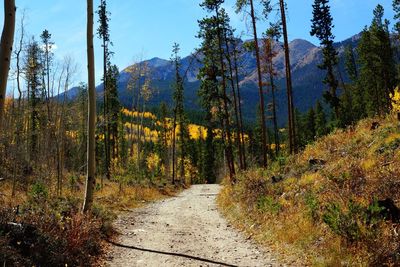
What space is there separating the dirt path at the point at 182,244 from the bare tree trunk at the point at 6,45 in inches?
180

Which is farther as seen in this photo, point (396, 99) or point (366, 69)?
point (366, 69)

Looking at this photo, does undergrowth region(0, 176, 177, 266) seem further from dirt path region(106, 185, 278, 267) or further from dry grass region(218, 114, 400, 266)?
dry grass region(218, 114, 400, 266)

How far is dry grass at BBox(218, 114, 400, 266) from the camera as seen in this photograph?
695 cm

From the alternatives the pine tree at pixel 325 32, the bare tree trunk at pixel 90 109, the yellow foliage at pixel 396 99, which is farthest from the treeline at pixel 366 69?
the bare tree trunk at pixel 90 109

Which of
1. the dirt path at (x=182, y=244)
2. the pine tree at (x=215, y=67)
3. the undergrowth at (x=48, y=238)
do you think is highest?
the pine tree at (x=215, y=67)

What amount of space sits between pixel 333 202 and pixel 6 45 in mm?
7535

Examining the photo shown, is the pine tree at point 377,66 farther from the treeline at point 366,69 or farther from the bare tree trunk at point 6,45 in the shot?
the bare tree trunk at point 6,45

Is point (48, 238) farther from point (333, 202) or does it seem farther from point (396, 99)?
point (396, 99)

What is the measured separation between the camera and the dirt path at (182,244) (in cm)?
859

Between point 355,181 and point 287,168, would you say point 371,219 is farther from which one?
point 287,168

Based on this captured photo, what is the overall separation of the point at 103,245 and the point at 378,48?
156ft

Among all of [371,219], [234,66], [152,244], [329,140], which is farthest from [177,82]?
[371,219]

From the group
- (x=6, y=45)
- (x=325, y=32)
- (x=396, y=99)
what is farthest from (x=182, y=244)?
(x=325, y=32)

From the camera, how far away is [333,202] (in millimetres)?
8781
